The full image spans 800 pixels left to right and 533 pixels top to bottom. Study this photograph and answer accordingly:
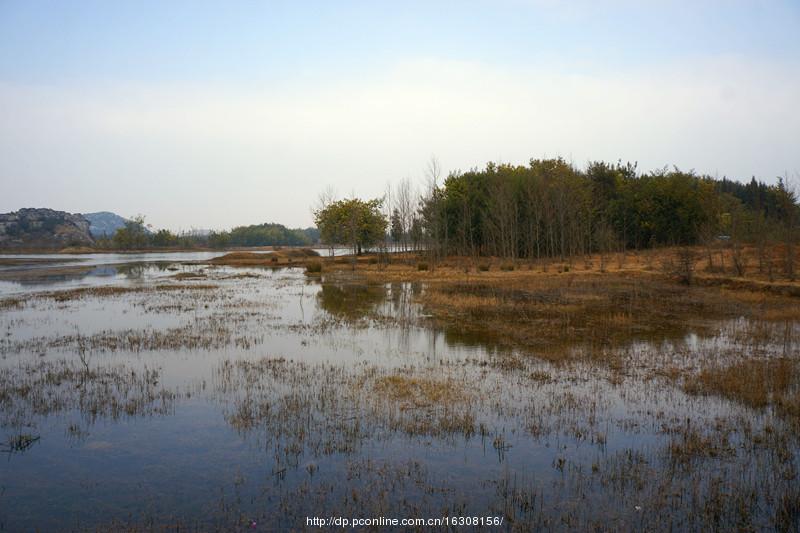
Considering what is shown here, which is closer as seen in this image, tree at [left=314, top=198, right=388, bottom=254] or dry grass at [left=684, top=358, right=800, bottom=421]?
dry grass at [left=684, top=358, right=800, bottom=421]

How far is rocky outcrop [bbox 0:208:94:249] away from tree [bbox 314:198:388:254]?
4550 inches

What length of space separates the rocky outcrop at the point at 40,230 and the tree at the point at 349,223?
115561 mm

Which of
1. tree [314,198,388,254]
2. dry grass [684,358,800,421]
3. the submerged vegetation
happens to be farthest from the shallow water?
tree [314,198,388,254]

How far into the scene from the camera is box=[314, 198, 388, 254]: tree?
77.0 m

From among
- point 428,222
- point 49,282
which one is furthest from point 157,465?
point 428,222

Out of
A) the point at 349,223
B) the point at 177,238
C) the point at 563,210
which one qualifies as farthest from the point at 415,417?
the point at 177,238

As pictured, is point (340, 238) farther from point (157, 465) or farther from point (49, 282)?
point (157, 465)

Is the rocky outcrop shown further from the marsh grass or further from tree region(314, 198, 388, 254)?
the marsh grass

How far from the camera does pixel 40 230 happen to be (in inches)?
6698

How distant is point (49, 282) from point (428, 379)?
138 ft

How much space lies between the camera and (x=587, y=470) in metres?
7.69

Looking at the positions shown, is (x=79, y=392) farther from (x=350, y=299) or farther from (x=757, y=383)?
(x=350, y=299)

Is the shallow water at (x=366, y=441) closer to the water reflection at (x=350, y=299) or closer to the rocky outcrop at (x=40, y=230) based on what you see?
the water reflection at (x=350, y=299)

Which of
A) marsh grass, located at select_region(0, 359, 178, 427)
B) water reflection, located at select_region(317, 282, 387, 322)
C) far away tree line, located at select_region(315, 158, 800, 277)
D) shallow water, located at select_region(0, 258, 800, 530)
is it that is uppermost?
far away tree line, located at select_region(315, 158, 800, 277)
